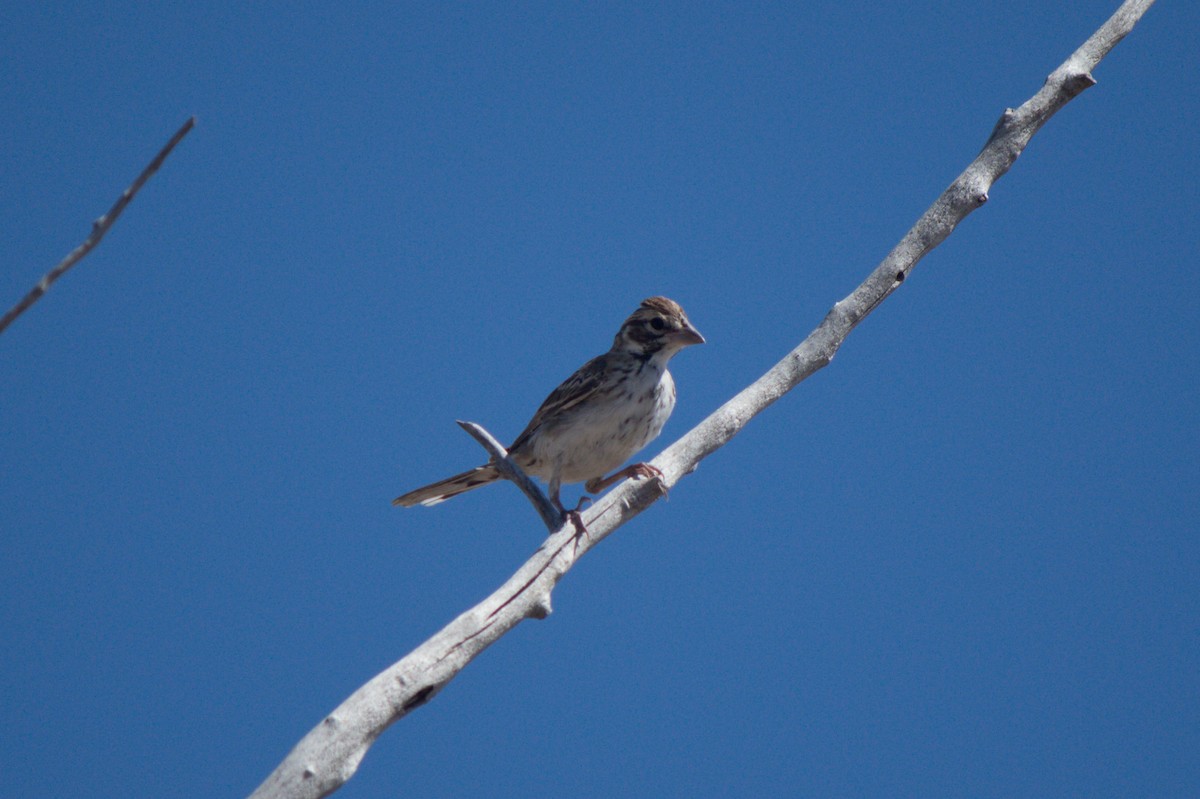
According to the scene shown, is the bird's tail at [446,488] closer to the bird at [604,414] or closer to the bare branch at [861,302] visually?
the bird at [604,414]

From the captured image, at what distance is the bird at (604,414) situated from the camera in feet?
24.0

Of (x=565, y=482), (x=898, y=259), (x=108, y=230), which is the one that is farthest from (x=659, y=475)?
(x=108, y=230)

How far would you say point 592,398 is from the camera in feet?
24.5

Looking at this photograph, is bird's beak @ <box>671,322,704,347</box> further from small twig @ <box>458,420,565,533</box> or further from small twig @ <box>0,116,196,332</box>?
small twig @ <box>0,116,196,332</box>

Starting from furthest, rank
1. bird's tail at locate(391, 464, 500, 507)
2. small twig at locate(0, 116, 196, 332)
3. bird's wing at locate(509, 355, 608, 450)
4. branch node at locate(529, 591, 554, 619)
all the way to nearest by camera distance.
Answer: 1. bird's wing at locate(509, 355, 608, 450)
2. bird's tail at locate(391, 464, 500, 507)
3. branch node at locate(529, 591, 554, 619)
4. small twig at locate(0, 116, 196, 332)

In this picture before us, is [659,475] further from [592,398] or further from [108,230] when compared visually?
[108,230]

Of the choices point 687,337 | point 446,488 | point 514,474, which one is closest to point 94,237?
point 514,474

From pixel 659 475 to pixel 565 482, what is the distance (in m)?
2.29

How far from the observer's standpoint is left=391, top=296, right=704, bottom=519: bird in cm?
731

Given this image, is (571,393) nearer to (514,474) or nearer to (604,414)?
(604,414)

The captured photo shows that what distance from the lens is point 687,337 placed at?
751 centimetres

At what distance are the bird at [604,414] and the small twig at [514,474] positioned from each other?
5.06 feet

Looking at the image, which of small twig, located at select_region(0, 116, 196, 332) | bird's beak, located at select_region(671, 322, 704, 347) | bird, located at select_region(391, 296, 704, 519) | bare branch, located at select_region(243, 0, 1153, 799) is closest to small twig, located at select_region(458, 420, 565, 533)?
bare branch, located at select_region(243, 0, 1153, 799)

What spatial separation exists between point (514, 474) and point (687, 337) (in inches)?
94.6
